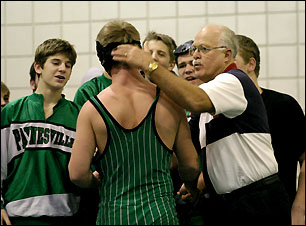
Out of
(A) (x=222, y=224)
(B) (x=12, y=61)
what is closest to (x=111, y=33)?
(A) (x=222, y=224)

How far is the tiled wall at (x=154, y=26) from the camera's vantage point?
13.6 ft

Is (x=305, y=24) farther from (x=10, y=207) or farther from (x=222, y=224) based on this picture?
(x=10, y=207)

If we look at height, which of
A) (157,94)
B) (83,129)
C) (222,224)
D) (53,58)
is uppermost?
(53,58)

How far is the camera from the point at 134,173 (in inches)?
80.6

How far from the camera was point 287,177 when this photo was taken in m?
2.83

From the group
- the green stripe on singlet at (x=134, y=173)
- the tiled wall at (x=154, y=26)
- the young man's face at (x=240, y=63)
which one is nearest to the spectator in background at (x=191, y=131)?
the young man's face at (x=240, y=63)

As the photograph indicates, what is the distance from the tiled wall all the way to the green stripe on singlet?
7.72 ft

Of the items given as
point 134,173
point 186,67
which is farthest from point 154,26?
point 134,173

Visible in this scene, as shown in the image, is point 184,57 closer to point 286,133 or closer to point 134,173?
point 286,133

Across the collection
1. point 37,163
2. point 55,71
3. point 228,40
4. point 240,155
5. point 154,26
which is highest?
point 154,26

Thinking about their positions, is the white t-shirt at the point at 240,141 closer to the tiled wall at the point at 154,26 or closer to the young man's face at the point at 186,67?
the young man's face at the point at 186,67

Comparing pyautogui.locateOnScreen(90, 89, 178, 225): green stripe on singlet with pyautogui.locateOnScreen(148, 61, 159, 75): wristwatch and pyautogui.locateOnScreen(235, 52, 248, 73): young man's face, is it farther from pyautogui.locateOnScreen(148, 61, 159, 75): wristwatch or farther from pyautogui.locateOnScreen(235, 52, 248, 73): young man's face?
pyautogui.locateOnScreen(235, 52, 248, 73): young man's face

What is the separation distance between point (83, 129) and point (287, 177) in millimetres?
1344

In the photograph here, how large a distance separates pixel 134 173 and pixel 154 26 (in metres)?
2.49
